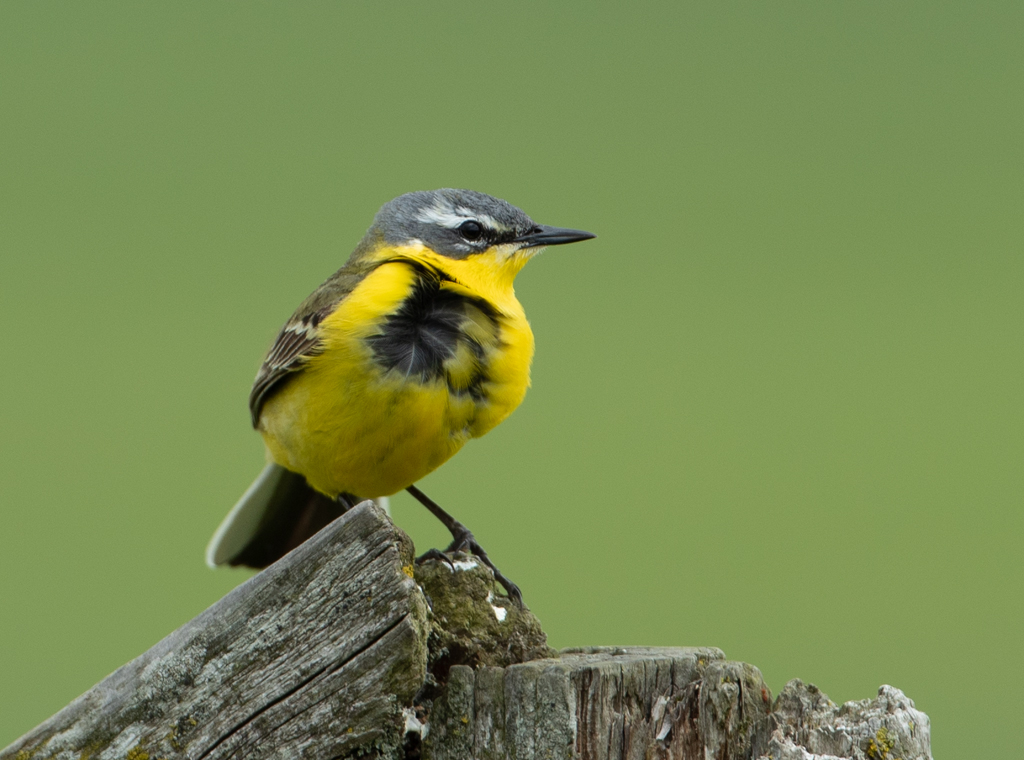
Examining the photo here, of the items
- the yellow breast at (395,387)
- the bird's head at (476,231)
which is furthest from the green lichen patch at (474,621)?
the bird's head at (476,231)

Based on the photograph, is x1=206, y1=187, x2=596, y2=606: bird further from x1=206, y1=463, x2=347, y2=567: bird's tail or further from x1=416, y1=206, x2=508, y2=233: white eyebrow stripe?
x1=206, y1=463, x2=347, y2=567: bird's tail

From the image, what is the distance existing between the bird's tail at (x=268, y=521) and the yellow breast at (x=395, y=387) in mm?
987

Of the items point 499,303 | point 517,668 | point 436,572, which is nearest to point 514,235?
point 499,303

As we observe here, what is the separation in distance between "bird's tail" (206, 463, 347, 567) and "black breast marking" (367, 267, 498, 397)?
1541 millimetres

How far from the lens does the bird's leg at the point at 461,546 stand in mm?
3088

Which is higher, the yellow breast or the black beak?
the black beak

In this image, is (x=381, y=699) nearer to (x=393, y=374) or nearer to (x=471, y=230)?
(x=393, y=374)

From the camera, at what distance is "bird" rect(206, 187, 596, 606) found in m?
4.17

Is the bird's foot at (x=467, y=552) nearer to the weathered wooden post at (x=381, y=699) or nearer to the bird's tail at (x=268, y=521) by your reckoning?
the weathered wooden post at (x=381, y=699)

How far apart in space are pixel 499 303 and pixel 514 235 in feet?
2.03

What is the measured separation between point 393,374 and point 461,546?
69 cm

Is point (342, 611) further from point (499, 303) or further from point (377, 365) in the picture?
point (499, 303)

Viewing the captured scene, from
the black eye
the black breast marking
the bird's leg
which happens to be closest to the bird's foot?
the bird's leg

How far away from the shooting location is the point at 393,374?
4148mm
